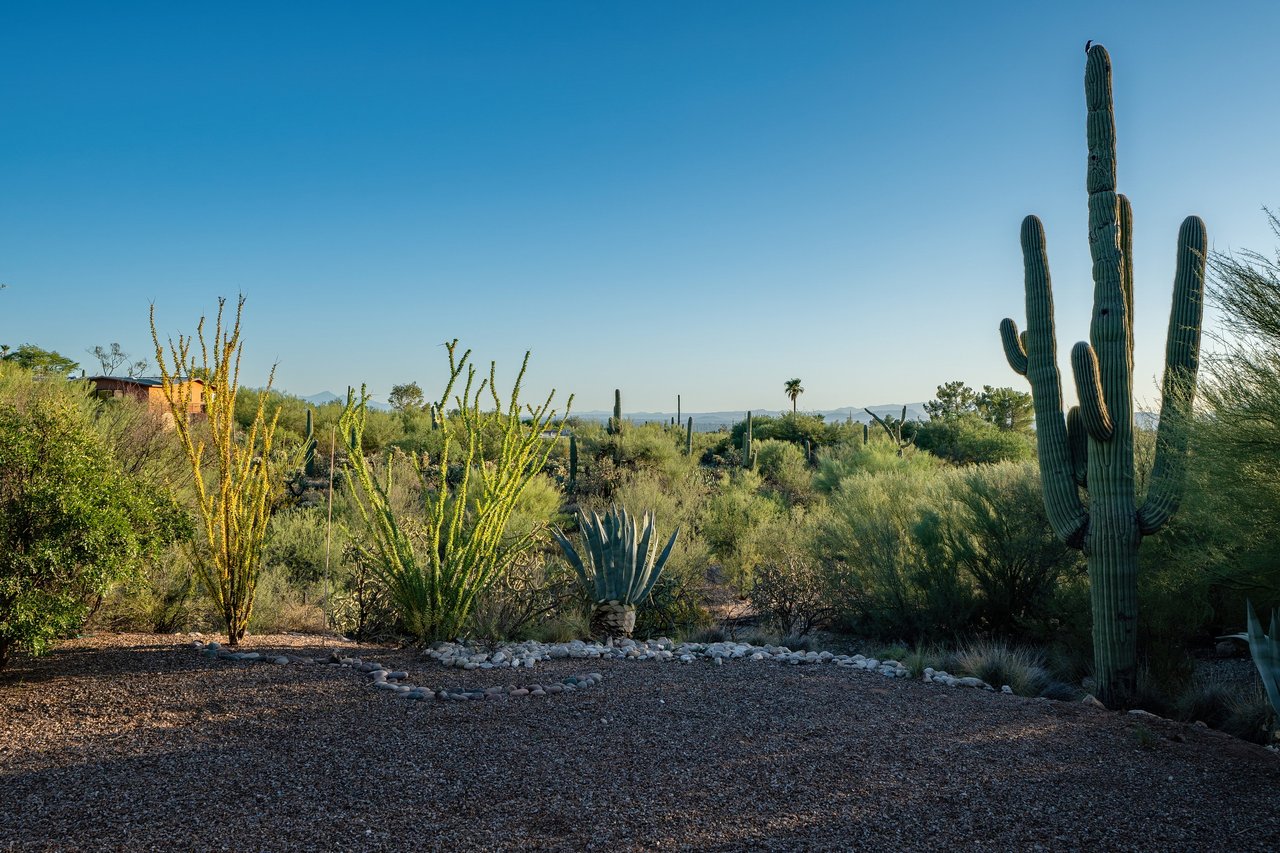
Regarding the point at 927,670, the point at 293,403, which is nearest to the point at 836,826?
the point at 927,670

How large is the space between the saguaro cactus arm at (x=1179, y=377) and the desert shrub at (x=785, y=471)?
11.0 m

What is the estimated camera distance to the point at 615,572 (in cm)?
827

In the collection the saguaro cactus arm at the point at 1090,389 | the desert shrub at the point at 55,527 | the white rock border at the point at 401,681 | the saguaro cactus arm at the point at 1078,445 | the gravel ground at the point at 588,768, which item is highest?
the saguaro cactus arm at the point at 1090,389

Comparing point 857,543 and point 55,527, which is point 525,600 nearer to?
point 857,543

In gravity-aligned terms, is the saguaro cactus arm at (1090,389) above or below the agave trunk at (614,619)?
above

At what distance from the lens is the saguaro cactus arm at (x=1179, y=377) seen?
6477mm

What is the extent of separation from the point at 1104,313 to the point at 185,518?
297 inches

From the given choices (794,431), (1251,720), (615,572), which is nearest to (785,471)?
(615,572)

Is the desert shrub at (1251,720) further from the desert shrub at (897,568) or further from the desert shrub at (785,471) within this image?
the desert shrub at (785,471)

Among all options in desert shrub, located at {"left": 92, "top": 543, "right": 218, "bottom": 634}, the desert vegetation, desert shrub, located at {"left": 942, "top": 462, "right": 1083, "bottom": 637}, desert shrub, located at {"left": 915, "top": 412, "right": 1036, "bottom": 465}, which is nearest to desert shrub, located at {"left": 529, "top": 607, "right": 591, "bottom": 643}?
the desert vegetation

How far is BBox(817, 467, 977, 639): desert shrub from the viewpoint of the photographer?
8.90 m

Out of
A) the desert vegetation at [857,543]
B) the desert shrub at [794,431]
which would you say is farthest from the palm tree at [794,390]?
the desert vegetation at [857,543]

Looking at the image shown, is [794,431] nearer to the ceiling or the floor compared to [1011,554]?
nearer to the ceiling

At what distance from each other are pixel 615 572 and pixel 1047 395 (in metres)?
4.34
